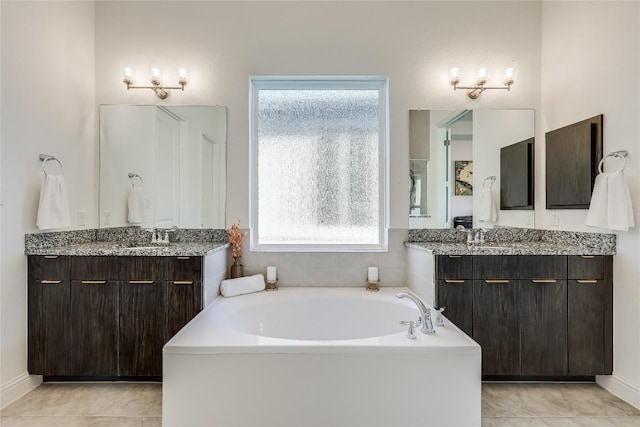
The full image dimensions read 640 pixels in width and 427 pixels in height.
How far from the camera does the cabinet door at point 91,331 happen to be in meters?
2.22

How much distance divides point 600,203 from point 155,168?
9.95ft

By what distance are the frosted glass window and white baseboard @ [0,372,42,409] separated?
1664mm

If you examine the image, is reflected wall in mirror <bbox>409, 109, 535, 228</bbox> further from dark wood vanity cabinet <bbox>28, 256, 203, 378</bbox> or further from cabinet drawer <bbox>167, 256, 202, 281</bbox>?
dark wood vanity cabinet <bbox>28, 256, 203, 378</bbox>

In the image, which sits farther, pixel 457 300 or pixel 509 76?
pixel 509 76

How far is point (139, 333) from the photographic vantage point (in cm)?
223

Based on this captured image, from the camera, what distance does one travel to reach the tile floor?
6.28ft

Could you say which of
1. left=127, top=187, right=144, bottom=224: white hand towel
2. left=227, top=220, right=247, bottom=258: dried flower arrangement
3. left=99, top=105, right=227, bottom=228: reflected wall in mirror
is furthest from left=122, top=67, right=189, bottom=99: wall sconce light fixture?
left=227, top=220, right=247, bottom=258: dried flower arrangement

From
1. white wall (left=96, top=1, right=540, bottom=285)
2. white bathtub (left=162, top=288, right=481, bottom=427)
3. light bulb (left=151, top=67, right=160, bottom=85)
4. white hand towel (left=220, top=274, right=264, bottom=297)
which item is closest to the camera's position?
white bathtub (left=162, top=288, right=481, bottom=427)

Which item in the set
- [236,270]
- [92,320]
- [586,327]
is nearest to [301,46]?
[236,270]

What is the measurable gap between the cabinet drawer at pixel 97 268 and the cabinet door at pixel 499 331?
2216 millimetres

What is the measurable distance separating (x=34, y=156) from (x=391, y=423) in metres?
2.51

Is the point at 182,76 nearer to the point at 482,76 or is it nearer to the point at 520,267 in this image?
the point at 482,76

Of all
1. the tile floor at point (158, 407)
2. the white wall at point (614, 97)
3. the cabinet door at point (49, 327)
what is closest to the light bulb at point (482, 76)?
the white wall at point (614, 97)

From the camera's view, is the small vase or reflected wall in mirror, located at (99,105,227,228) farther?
reflected wall in mirror, located at (99,105,227,228)
